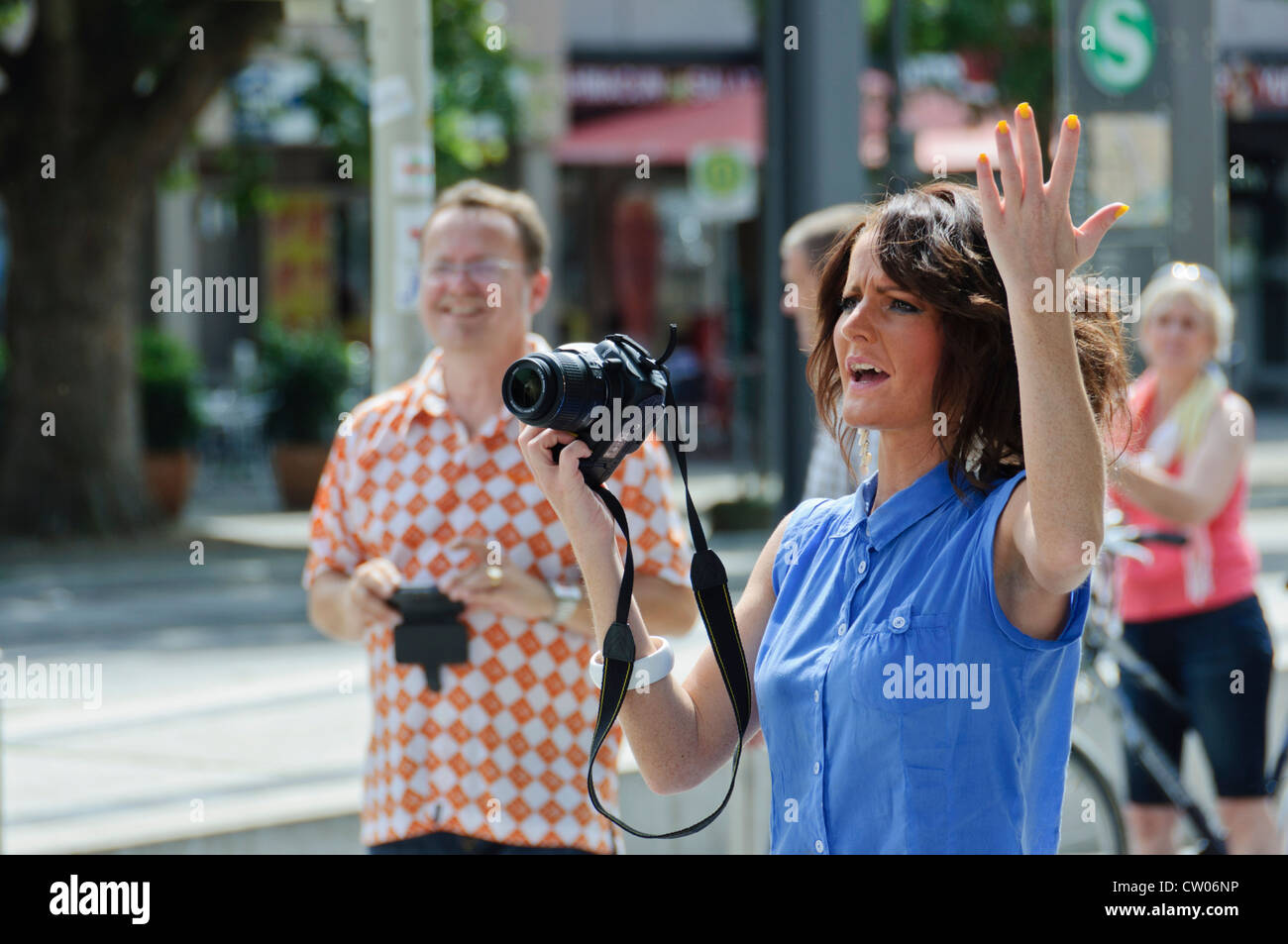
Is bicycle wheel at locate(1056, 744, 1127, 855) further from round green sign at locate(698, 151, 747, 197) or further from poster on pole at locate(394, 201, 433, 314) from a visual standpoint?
A: round green sign at locate(698, 151, 747, 197)

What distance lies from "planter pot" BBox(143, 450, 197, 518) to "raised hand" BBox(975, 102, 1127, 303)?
13.1 m

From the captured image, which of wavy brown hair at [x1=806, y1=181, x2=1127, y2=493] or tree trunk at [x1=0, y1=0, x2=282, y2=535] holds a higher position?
tree trunk at [x1=0, y1=0, x2=282, y2=535]

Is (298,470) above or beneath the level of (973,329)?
beneath

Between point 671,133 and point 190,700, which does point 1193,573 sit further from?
point 671,133

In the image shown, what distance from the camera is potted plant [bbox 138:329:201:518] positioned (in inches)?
565

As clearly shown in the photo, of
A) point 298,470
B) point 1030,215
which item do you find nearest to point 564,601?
point 1030,215

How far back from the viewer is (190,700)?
7.00 metres

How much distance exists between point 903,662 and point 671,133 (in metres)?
17.5

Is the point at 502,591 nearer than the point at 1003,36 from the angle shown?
Yes

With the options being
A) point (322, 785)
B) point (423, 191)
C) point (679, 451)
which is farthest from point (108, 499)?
point (679, 451)

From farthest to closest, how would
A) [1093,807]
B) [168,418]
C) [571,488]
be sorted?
[168,418] < [1093,807] < [571,488]

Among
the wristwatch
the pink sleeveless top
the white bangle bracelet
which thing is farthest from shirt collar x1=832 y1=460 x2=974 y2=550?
the pink sleeveless top

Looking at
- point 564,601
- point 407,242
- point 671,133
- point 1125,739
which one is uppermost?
point 671,133
